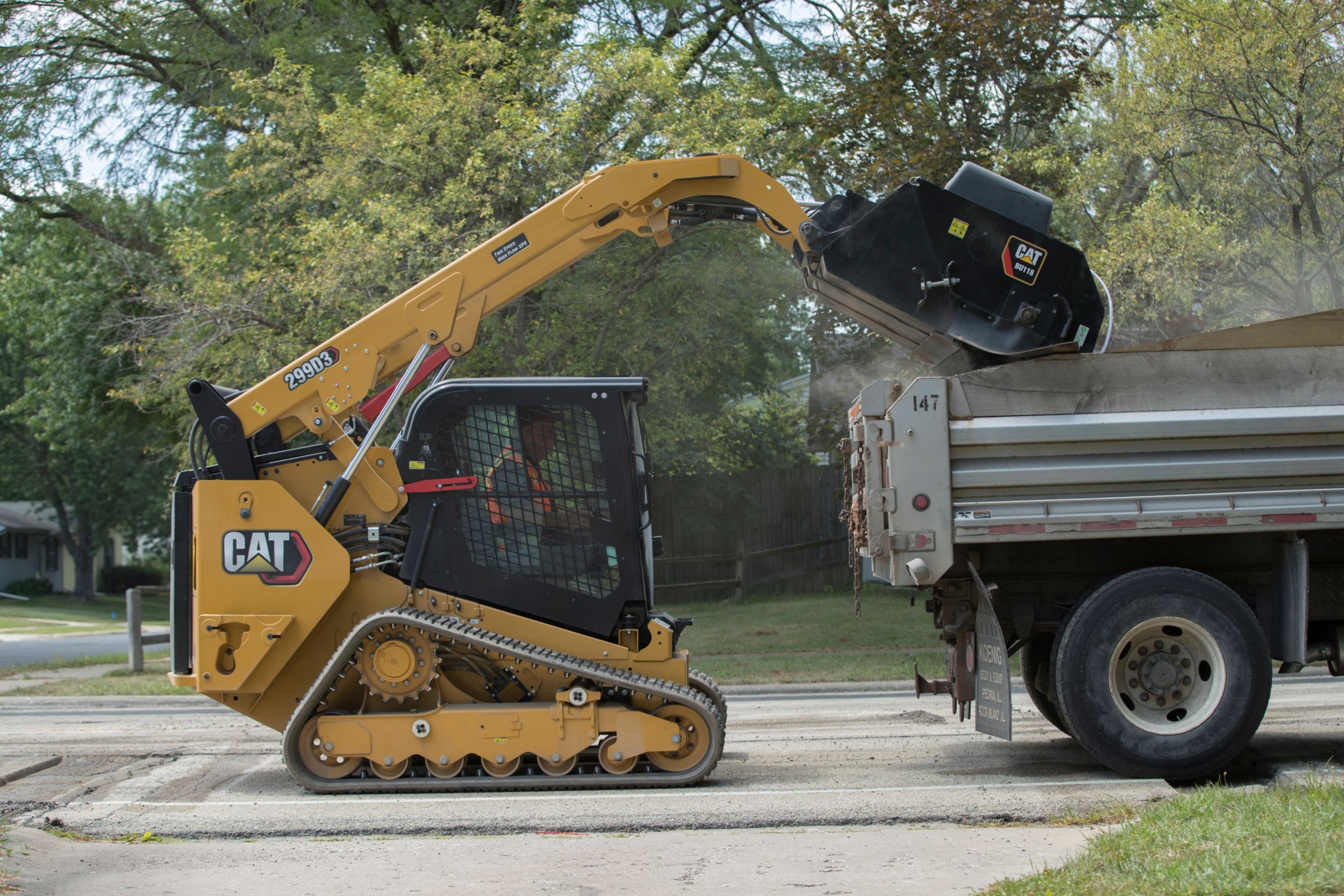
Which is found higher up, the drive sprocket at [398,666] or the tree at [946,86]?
the tree at [946,86]

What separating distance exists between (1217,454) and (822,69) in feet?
41.4

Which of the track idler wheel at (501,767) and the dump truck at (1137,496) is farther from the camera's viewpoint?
the track idler wheel at (501,767)

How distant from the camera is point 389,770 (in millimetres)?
7141

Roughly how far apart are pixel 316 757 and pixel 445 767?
764 mm

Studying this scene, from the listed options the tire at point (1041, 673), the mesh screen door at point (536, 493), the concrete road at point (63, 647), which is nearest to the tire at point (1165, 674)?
the tire at point (1041, 673)

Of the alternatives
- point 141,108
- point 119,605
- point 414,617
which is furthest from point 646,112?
point 119,605

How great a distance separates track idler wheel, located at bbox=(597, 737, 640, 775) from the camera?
23.4 ft

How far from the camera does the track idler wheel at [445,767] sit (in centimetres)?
711

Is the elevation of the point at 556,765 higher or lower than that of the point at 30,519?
lower

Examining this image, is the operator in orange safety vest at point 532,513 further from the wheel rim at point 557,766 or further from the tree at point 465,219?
the tree at point 465,219

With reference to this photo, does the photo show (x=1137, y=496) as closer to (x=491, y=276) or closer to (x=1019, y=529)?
(x=1019, y=529)

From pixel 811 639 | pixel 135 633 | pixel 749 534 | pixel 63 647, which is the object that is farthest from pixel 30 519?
pixel 811 639

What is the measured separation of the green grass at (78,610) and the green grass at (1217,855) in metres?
29.0

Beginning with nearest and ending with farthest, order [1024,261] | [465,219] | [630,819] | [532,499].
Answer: [630,819] < [1024,261] < [532,499] < [465,219]
